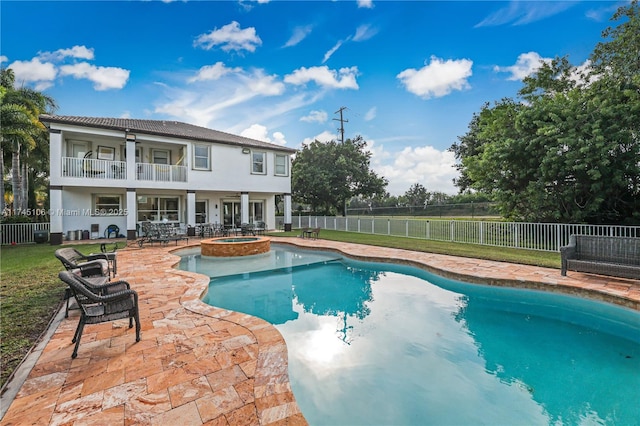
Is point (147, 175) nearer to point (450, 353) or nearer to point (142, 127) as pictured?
point (142, 127)

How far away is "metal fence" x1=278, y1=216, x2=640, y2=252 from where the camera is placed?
9.53 m

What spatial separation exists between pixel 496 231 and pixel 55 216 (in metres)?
19.1

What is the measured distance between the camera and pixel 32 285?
6.10m

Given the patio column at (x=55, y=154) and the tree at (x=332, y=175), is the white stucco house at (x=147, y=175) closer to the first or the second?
the patio column at (x=55, y=154)

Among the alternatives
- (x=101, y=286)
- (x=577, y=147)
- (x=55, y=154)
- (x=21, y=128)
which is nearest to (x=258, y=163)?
(x=55, y=154)

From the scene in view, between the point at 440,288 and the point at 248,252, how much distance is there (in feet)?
23.3

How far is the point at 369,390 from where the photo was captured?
10.8 ft

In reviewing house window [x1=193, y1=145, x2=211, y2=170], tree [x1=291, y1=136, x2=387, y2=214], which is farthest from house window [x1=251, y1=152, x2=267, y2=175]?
tree [x1=291, y1=136, x2=387, y2=214]

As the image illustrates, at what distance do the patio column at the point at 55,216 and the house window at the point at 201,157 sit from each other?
621 centimetres

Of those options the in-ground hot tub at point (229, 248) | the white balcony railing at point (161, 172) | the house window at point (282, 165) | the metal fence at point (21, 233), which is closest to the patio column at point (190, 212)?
the white balcony railing at point (161, 172)

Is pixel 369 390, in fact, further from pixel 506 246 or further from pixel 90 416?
pixel 506 246

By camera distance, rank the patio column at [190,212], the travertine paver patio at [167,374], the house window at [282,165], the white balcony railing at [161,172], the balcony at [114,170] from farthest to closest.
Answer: the house window at [282,165], the patio column at [190,212], the white balcony railing at [161,172], the balcony at [114,170], the travertine paver patio at [167,374]

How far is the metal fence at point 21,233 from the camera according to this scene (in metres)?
13.2

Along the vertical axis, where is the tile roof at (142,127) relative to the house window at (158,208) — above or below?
above
